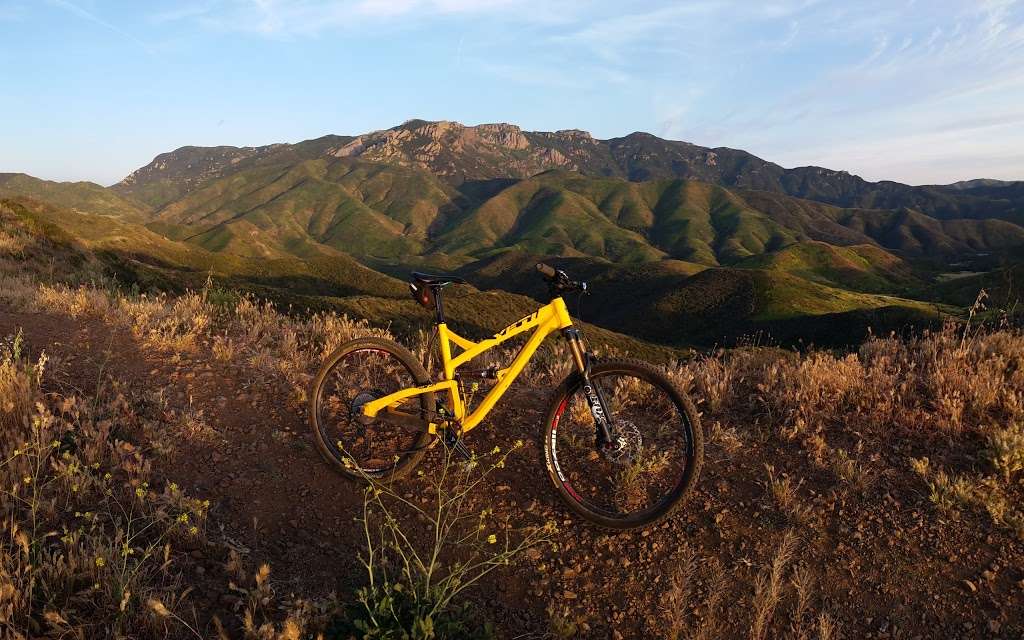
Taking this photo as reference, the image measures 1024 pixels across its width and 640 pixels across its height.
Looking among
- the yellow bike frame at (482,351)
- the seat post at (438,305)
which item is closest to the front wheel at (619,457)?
the yellow bike frame at (482,351)

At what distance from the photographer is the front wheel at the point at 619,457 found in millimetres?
3771

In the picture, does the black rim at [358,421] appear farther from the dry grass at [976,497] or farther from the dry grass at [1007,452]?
the dry grass at [1007,452]

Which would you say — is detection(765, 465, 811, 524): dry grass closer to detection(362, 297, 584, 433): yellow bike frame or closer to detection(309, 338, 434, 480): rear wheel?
detection(362, 297, 584, 433): yellow bike frame

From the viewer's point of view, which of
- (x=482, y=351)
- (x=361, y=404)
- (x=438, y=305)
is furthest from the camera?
(x=361, y=404)

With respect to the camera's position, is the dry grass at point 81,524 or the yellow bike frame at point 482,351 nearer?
the dry grass at point 81,524

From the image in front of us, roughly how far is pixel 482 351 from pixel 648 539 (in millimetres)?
1797

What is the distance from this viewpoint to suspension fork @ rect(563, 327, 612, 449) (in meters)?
3.94

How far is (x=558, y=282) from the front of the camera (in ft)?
13.3

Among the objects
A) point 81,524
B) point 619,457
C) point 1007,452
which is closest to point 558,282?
point 619,457

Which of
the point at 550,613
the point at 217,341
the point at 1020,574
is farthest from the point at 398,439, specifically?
the point at 1020,574

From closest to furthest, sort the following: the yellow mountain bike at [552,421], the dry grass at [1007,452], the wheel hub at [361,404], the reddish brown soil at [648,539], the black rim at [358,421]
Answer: the reddish brown soil at [648,539], the yellow mountain bike at [552,421], the dry grass at [1007,452], the black rim at [358,421], the wheel hub at [361,404]

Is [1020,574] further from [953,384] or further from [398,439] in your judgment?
[398,439]

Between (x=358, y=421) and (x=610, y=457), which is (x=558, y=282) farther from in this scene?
(x=358, y=421)

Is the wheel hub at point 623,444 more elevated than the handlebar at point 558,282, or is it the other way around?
the handlebar at point 558,282
